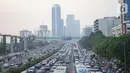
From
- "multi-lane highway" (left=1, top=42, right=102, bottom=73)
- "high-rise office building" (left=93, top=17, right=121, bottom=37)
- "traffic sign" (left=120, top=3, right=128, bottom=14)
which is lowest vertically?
"multi-lane highway" (left=1, top=42, right=102, bottom=73)

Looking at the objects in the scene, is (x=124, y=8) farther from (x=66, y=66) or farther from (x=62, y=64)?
(x=66, y=66)

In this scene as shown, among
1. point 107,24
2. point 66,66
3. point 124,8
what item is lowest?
point 66,66

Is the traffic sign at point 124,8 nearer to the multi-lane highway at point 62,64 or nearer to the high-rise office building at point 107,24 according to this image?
the multi-lane highway at point 62,64

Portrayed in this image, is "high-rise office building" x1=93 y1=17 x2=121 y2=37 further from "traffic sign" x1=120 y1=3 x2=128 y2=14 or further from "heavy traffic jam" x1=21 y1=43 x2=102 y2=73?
"heavy traffic jam" x1=21 y1=43 x2=102 y2=73

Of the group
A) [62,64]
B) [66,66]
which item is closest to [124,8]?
[62,64]

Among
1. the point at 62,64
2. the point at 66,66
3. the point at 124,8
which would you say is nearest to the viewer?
the point at 66,66

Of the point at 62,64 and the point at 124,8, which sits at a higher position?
the point at 124,8

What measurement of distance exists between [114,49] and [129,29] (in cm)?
4777

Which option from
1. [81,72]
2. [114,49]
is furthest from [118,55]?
[81,72]

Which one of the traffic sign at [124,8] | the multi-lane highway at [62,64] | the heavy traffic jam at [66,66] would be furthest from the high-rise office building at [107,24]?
the heavy traffic jam at [66,66]

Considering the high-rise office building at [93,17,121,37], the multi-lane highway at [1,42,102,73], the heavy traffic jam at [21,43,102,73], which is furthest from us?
the high-rise office building at [93,17,121,37]

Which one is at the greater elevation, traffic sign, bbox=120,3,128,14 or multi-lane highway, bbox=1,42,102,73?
traffic sign, bbox=120,3,128,14

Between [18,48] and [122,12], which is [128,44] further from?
[18,48]

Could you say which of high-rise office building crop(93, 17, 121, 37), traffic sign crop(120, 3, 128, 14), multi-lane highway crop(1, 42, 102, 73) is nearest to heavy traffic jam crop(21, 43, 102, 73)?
multi-lane highway crop(1, 42, 102, 73)
